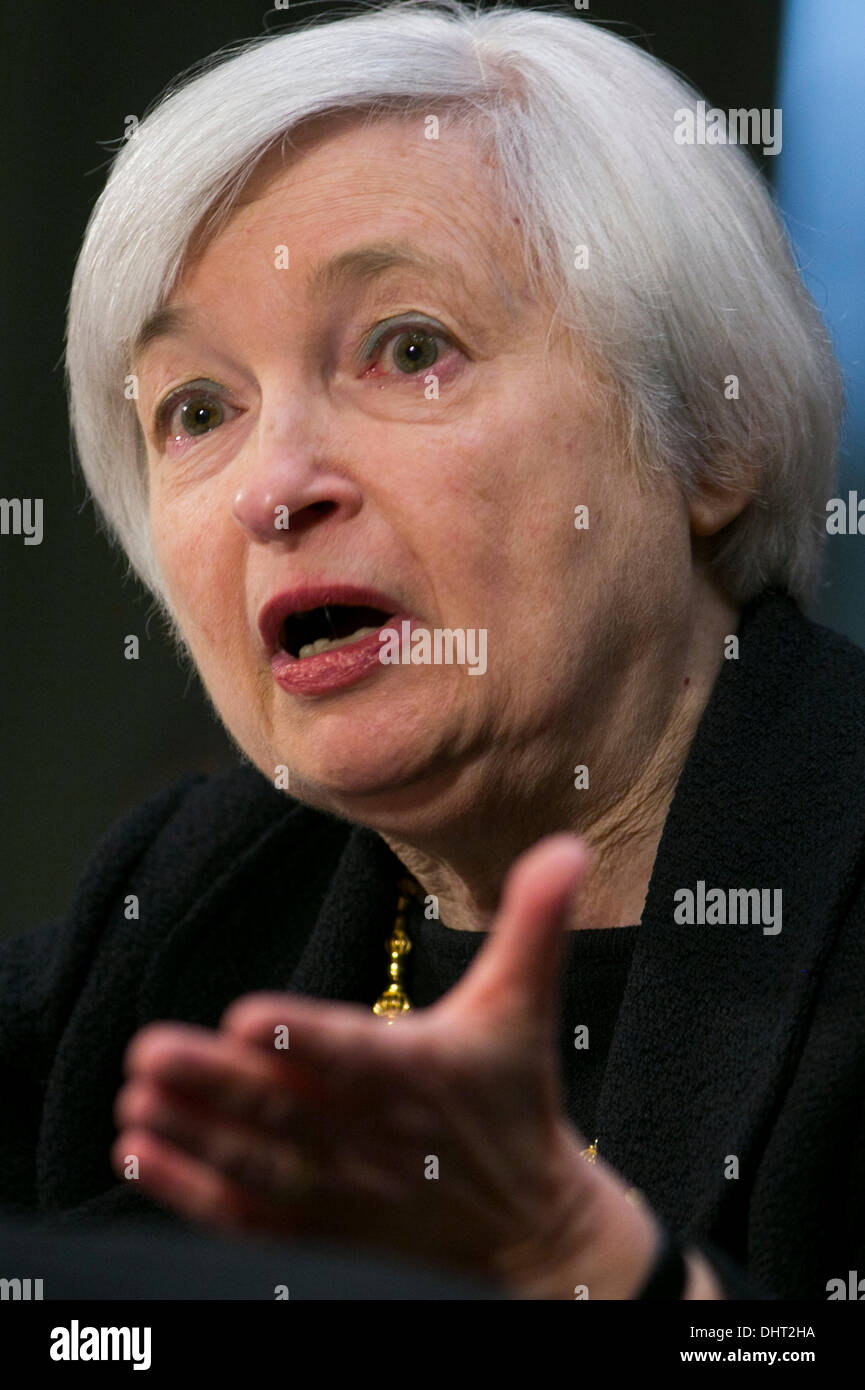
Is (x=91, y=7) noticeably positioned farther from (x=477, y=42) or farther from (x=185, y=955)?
(x=185, y=955)

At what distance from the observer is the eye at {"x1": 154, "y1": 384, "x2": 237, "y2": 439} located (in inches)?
53.9

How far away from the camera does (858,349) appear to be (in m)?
2.22

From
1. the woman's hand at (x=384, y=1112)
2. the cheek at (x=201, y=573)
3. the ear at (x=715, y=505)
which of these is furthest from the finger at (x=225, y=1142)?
the ear at (x=715, y=505)

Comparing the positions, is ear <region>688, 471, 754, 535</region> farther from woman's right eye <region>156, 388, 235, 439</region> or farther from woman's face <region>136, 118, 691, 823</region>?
woman's right eye <region>156, 388, 235, 439</region>

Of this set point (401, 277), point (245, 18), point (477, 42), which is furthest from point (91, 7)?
point (401, 277)

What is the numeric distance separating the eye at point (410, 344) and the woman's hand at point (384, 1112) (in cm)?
69

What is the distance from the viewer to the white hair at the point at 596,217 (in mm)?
1277

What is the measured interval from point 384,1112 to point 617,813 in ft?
2.48

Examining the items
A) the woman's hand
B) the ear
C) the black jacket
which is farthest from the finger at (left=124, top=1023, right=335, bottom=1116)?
the ear
